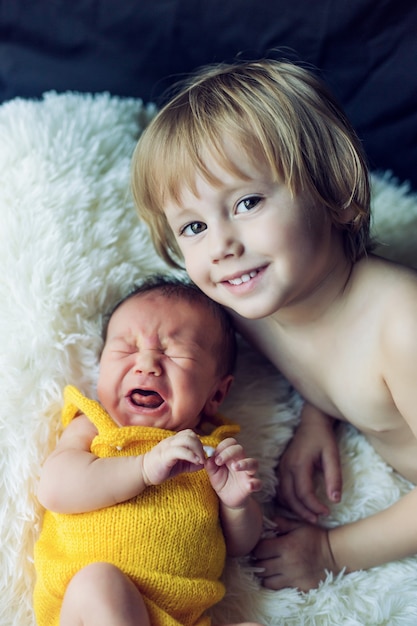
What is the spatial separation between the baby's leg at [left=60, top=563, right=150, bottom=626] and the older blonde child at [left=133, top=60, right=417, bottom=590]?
10.7 inches

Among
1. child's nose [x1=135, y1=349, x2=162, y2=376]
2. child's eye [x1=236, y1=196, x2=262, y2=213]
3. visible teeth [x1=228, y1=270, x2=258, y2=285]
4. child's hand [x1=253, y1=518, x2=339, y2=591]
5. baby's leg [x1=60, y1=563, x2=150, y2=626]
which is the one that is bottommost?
child's hand [x1=253, y1=518, x2=339, y2=591]

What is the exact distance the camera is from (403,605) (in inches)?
42.0

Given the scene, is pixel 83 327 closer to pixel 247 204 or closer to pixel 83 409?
pixel 83 409

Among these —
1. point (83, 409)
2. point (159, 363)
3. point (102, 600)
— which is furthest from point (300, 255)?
point (102, 600)

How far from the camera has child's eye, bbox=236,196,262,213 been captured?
38.9 inches

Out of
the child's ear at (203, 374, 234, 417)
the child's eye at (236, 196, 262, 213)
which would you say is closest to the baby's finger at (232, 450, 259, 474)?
the child's ear at (203, 374, 234, 417)

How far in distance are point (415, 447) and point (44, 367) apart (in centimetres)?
58

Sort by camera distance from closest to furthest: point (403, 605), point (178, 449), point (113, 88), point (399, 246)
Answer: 1. point (178, 449)
2. point (403, 605)
3. point (399, 246)
4. point (113, 88)

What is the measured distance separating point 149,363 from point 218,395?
0.51 ft

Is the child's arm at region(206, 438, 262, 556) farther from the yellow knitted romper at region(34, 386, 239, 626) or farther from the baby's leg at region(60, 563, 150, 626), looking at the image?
the baby's leg at region(60, 563, 150, 626)

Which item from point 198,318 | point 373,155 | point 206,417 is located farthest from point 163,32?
point 206,417

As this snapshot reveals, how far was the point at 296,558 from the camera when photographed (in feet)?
3.73

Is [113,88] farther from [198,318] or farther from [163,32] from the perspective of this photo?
[198,318]

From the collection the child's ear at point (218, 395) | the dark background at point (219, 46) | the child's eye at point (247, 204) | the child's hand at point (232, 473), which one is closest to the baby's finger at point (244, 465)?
the child's hand at point (232, 473)
